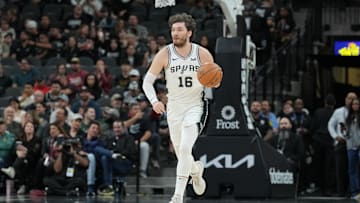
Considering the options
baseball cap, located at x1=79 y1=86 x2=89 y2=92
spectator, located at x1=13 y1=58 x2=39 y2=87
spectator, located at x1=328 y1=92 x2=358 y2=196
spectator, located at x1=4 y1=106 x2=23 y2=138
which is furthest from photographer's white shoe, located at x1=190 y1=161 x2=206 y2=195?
spectator, located at x1=13 y1=58 x2=39 y2=87

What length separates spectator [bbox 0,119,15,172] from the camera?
21.6 metres

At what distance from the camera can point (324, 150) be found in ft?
72.8

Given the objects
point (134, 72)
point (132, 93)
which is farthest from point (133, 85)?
point (134, 72)

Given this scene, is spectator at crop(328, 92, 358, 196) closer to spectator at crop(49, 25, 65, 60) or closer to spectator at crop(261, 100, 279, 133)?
spectator at crop(261, 100, 279, 133)

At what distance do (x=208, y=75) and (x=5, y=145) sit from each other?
8287 millimetres

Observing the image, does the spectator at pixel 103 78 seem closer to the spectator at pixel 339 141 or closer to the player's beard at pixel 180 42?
the spectator at pixel 339 141

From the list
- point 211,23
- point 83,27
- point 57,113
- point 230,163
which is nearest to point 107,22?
point 83,27

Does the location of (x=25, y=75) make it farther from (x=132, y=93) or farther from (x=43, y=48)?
(x=132, y=93)

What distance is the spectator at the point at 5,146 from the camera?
2156 cm

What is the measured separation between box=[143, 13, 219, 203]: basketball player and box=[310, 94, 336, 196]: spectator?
747cm

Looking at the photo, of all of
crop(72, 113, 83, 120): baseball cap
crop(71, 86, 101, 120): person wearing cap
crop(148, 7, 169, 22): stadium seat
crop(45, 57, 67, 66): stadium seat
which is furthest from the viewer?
crop(148, 7, 169, 22): stadium seat

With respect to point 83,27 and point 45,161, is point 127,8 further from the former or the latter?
point 45,161

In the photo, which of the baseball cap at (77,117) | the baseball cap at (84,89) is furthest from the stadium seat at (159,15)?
the baseball cap at (77,117)

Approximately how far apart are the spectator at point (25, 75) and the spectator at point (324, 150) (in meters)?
6.85
